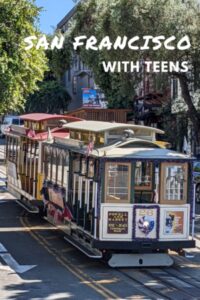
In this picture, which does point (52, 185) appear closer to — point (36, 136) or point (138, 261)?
point (36, 136)

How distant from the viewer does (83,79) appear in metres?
64.8

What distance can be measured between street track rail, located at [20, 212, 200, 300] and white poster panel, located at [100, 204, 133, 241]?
2.46ft

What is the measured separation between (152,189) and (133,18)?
14011 millimetres

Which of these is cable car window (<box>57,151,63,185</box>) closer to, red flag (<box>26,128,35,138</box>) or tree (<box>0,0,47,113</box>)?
tree (<box>0,0,47,113</box>)

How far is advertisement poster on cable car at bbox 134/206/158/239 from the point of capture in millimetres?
14398

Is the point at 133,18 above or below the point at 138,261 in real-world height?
above

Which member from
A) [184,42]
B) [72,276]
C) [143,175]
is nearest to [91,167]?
[143,175]

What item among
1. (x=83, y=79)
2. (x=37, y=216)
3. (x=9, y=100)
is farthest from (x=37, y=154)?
(x=83, y=79)

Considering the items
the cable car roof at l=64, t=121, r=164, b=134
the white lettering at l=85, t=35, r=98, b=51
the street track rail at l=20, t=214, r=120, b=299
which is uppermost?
the white lettering at l=85, t=35, r=98, b=51

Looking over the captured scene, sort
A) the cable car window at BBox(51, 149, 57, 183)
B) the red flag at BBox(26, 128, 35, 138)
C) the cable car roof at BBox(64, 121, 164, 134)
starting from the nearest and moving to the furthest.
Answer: the cable car roof at BBox(64, 121, 164, 134)
the cable car window at BBox(51, 149, 57, 183)
the red flag at BBox(26, 128, 35, 138)

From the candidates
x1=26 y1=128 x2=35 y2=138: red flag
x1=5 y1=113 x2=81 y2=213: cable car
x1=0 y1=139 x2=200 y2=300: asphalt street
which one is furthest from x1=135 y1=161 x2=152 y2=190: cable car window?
x1=26 y1=128 x2=35 y2=138: red flag

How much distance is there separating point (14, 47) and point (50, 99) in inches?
2010

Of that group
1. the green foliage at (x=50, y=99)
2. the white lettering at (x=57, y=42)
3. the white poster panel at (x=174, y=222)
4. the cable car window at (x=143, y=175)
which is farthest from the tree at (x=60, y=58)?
the green foliage at (x=50, y=99)

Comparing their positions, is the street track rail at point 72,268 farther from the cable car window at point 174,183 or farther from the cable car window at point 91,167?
the cable car window at point 174,183
